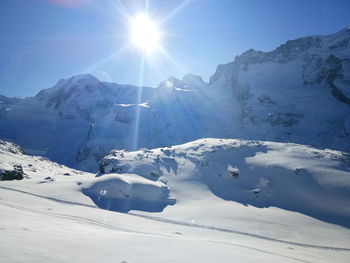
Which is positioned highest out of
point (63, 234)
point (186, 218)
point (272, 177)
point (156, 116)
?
point (156, 116)

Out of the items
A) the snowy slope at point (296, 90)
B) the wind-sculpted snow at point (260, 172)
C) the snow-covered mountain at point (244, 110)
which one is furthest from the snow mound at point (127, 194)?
the snowy slope at point (296, 90)

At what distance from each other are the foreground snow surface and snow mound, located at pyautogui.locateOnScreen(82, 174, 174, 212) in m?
0.07

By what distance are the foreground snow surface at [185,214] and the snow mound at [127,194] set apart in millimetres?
69

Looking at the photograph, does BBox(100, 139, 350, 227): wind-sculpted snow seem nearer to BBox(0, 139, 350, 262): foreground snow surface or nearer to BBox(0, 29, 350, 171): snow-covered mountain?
BBox(0, 139, 350, 262): foreground snow surface

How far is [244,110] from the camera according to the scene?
99125mm

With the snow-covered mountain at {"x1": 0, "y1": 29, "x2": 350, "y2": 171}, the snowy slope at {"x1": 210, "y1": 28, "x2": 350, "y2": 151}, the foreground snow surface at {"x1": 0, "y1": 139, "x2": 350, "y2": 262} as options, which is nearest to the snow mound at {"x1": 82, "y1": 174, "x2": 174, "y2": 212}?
the foreground snow surface at {"x1": 0, "y1": 139, "x2": 350, "y2": 262}

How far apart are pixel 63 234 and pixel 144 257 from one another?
226 centimetres

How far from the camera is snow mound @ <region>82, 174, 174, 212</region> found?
1688 centimetres

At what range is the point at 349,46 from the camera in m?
101

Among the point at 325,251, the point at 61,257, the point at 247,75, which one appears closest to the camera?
the point at 61,257

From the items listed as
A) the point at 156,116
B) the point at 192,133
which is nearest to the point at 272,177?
the point at 192,133

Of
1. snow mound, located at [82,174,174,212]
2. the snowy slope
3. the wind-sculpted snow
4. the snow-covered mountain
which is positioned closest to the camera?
snow mound, located at [82,174,174,212]

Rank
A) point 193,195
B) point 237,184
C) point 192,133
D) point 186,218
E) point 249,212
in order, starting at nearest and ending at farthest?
1. point 186,218
2. point 249,212
3. point 193,195
4. point 237,184
5. point 192,133

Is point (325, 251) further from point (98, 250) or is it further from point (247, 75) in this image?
point (247, 75)
